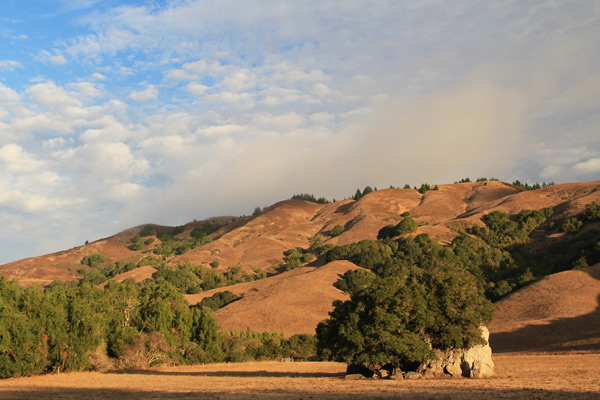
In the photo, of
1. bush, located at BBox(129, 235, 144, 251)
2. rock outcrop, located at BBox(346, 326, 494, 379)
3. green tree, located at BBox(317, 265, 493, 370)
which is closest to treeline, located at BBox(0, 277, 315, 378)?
green tree, located at BBox(317, 265, 493, 370)

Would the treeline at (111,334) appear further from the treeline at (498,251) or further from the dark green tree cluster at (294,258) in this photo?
the dark green tree cluster at (294,258)

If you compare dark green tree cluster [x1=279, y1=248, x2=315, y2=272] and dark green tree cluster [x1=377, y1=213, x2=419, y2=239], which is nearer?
dark green tree cluster [x1=377, y1=213, x2=419, y2=239]

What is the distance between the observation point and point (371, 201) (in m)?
136

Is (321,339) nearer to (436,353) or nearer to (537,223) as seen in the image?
(436,353)

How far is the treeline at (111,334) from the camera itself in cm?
2838

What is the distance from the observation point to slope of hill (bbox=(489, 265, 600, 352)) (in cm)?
4391

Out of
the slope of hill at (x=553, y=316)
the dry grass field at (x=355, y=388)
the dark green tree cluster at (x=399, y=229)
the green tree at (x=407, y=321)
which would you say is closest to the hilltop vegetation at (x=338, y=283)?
the green tree at (x=407, y=321)

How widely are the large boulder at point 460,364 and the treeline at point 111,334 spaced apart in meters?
20.5

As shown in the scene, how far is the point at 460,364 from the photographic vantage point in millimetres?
24859

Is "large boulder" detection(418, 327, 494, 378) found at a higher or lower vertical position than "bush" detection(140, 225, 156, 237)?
lower

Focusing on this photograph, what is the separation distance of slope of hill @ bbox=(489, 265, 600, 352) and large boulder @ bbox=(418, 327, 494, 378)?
19811 mm

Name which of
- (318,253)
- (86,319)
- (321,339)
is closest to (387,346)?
(321,339)

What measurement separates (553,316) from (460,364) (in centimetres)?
3056

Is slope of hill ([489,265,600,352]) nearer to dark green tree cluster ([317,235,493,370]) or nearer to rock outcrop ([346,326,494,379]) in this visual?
rock outcrop ([346,326,494,379])
